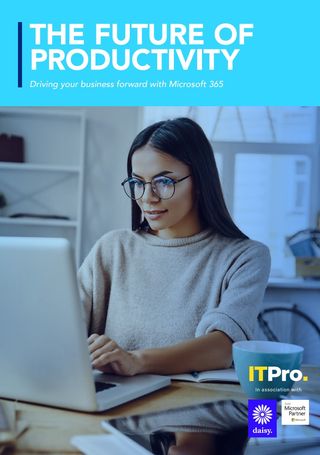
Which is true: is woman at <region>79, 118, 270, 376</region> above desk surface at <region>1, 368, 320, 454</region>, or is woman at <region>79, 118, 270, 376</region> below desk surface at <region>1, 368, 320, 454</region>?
above

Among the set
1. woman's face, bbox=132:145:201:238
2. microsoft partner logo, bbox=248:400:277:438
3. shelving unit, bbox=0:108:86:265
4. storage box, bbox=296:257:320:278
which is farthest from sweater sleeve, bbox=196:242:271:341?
shelving unit, bbox=0:108:86:265

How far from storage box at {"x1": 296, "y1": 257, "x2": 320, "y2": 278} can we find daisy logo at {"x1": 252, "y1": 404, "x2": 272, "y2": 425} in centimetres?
214

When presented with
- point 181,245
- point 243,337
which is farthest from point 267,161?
point 243,337

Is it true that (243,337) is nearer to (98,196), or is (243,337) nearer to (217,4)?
(217,4)

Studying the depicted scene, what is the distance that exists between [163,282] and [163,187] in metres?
0.18

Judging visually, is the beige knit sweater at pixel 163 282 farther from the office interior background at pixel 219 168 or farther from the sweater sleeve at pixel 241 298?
the office interior background at pixel 219 168

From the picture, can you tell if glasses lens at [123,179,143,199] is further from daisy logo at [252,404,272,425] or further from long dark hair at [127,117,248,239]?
daisy logo at [252,404,272,425]

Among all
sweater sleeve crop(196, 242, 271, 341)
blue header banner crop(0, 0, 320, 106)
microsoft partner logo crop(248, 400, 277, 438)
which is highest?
blue header banner crop(0, 0, 320, 106)

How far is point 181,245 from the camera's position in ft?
3.83

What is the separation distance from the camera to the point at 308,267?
8.80 ft

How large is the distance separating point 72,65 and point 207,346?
0.62 meters

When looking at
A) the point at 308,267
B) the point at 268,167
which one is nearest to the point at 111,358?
the point at 308,267

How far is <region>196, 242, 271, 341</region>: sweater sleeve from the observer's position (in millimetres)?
918

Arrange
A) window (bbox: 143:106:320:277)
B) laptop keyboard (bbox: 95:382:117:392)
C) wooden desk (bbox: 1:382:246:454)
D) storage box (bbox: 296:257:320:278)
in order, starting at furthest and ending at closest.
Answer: window (bbox: 143:106:320:277) → storage box (bbox: 296:257:320:278) → laptop keyboard (bbox: 95:382:117:392) → wooden desk (bbox: 1:382:246:454)
